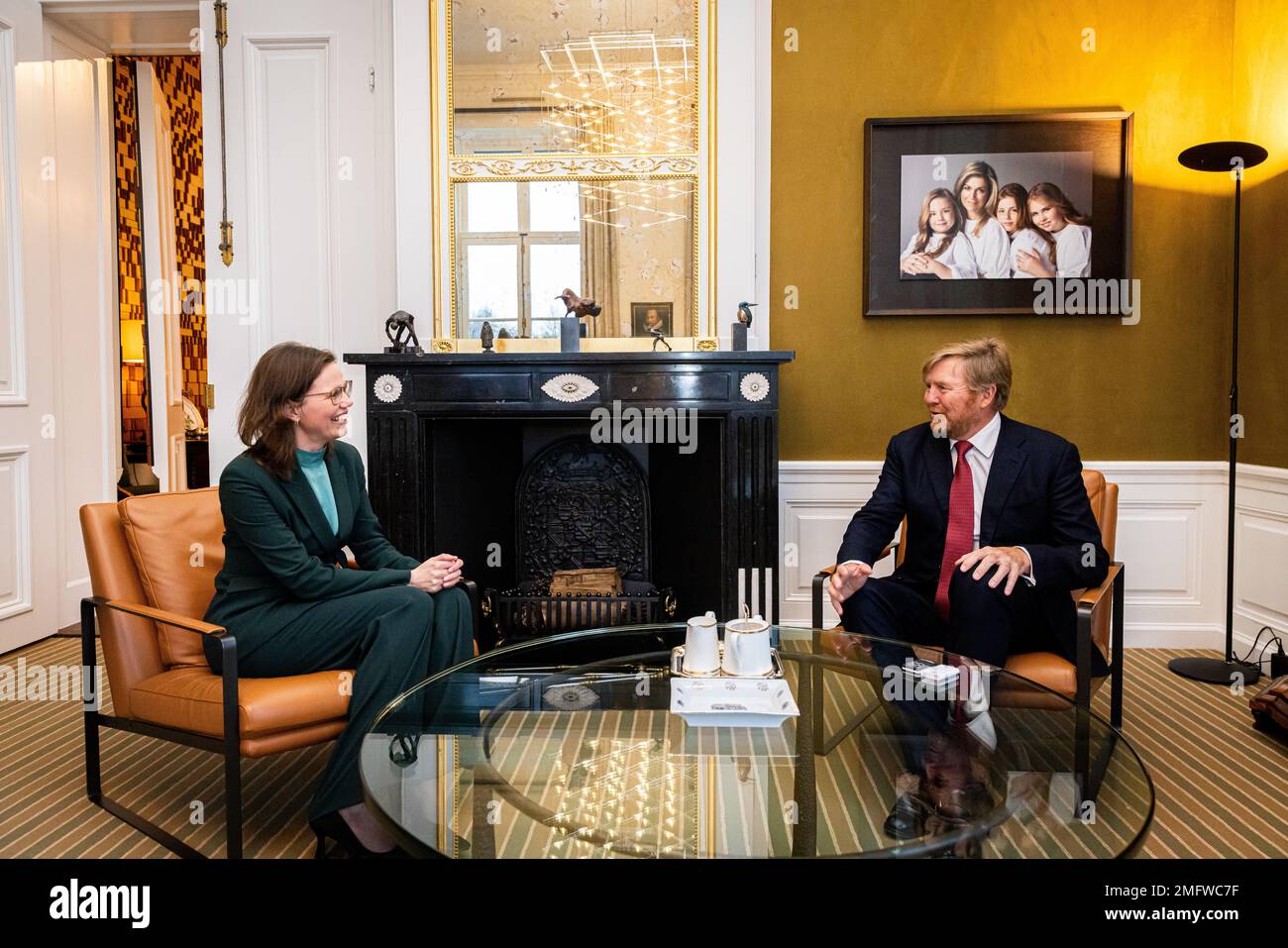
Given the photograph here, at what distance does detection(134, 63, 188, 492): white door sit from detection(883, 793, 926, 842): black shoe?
5379 mm

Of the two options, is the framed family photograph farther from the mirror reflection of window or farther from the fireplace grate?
the fireplace grate

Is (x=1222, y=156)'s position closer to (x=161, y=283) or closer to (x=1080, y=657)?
(x=1080, y=657)

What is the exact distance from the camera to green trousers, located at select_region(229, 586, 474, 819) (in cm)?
227

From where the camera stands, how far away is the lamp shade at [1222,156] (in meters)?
3.43

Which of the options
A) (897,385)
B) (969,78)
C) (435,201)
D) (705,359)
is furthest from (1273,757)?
(435,201)

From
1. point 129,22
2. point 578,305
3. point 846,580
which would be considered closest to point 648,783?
point 846,580

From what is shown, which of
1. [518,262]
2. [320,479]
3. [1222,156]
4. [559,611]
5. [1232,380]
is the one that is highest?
[1222,156]

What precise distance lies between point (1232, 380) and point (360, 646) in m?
3.54

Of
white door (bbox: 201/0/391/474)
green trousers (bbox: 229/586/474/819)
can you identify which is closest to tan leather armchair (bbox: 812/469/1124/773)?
green trousers (bbox: 229/586/474/819)

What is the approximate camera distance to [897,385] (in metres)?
4.05

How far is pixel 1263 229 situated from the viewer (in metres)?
3.77

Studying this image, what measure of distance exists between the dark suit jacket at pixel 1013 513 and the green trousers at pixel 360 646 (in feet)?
4.03

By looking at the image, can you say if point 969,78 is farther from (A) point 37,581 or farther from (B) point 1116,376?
(A) point 37,581

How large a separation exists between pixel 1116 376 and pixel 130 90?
18.2ft
